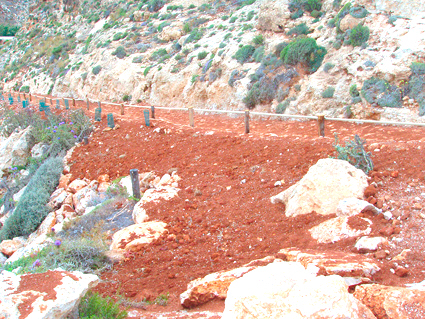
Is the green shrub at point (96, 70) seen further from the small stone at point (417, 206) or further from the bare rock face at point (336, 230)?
the small stone at point (417, 206)

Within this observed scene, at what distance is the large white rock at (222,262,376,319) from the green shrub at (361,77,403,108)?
8708 mm

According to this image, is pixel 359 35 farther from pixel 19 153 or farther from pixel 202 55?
pixel 19 153

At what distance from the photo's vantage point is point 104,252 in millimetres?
4988

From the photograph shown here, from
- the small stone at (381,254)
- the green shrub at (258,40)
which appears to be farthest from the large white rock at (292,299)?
the green shrub at (258,40)

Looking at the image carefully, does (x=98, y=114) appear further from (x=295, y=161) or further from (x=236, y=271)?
(x=236, y=271)

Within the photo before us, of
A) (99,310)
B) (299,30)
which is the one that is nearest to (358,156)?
(99,310)

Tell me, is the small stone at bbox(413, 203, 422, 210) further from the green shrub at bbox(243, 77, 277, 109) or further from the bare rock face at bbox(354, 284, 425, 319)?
the green shrub at bbox(243, 77, 277, 109)

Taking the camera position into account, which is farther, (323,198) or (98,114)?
(98,114)

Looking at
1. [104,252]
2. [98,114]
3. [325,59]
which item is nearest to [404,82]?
[325,59]

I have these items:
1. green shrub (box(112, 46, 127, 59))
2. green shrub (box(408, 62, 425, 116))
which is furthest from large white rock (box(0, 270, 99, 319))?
green shrub (box(112, 46, 127, 59))

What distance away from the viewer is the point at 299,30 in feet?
46.4

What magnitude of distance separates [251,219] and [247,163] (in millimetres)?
2228

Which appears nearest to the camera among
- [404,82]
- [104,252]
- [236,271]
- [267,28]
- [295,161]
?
[236,271]

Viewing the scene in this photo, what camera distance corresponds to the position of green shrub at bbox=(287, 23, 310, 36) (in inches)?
552
